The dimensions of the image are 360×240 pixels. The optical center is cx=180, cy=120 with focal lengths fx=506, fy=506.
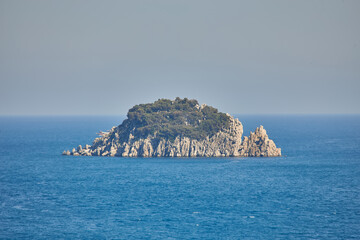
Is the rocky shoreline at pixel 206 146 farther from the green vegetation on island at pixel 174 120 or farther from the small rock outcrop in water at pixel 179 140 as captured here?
the green vegetation on island at pixel 174 120

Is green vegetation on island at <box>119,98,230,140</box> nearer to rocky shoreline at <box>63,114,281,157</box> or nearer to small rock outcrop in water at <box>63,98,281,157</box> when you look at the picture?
small rock outcrop in water at <box>63,98,281,157</box>

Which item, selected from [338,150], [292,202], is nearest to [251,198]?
[292,202]

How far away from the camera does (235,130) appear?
5074 inches

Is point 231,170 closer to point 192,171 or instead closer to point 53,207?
point 192,171

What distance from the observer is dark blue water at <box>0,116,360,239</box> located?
61.9m

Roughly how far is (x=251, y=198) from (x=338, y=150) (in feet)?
236

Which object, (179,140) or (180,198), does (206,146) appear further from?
(180,198)

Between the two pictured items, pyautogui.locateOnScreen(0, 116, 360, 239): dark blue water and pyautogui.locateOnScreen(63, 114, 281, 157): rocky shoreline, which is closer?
pyautogui.locateOnScreen(0, 116, 360, 239): dark blue water

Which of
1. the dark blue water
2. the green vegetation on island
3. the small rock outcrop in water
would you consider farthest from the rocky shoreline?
the dark blue water

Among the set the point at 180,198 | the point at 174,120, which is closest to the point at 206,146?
the point at 174,120

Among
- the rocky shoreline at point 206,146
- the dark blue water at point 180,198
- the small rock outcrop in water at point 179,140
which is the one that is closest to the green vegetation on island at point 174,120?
the small rock outcrop in water at point 179,140

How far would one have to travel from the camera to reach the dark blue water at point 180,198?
61875mm

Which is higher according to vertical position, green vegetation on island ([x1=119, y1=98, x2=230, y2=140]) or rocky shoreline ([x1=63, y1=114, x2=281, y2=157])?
green vegetation on island ([x1=119, y1=98, x2=230, y2=140])

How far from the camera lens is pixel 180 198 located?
7906cm
